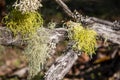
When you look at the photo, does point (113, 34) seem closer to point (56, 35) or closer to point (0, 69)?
point (56, 35)

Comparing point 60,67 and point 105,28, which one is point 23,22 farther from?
point 105,28

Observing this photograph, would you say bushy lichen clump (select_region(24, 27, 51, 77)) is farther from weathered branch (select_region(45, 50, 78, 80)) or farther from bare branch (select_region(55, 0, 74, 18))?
bare branch (select_region(55, 0, 74, 18))

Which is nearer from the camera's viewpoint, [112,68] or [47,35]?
[47,35]

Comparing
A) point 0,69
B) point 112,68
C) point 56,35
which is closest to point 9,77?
point 0,69

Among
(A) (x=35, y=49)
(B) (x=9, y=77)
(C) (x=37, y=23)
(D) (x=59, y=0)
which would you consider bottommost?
(B) (x=9, y=77)

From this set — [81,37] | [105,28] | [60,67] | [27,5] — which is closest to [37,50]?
[60,67]

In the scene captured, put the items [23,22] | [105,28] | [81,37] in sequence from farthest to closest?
[105,28] < [81,37] < [23,22]

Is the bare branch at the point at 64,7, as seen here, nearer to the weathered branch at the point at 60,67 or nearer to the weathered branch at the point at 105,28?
the weathered branch at the point at 105,28
